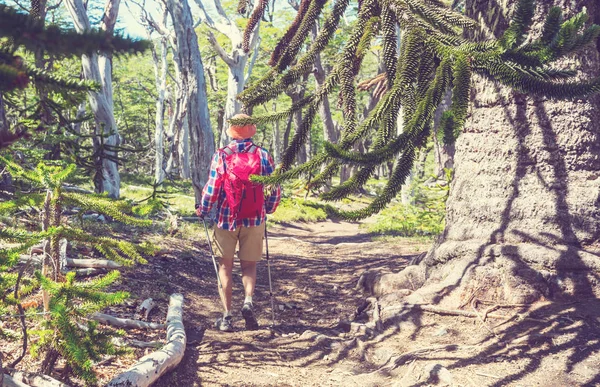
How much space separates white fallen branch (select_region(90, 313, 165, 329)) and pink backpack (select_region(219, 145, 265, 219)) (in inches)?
53.9

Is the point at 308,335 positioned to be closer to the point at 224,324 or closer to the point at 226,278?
the point at 224,324

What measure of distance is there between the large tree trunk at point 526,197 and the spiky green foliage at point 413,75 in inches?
42.4

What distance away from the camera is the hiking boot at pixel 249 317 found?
5387 mm

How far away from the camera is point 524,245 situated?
470cm

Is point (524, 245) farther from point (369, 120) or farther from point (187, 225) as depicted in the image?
point (187, 225)

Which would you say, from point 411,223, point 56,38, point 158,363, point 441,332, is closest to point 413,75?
point 441,332

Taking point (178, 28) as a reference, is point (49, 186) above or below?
below

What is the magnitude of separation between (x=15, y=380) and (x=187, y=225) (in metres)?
8.17

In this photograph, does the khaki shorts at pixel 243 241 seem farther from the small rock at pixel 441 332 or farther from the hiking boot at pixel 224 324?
the small rock at pixel 441 332

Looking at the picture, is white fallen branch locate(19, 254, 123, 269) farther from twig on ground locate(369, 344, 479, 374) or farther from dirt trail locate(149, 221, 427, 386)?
twig on ground locate(369, 344, 479, 374)

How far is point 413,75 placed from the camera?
12.0 feet

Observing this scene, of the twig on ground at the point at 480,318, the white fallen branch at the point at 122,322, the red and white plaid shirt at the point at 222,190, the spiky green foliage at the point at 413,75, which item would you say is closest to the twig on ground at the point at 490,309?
the twig on ground at the point at 480,318

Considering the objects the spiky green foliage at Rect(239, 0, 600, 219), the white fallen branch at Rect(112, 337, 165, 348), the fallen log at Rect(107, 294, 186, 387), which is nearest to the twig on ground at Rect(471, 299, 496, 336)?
the spiky green foliage at Rect(239, 0, 600, 219)

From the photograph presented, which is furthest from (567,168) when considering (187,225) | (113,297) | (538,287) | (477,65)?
(187,225)
